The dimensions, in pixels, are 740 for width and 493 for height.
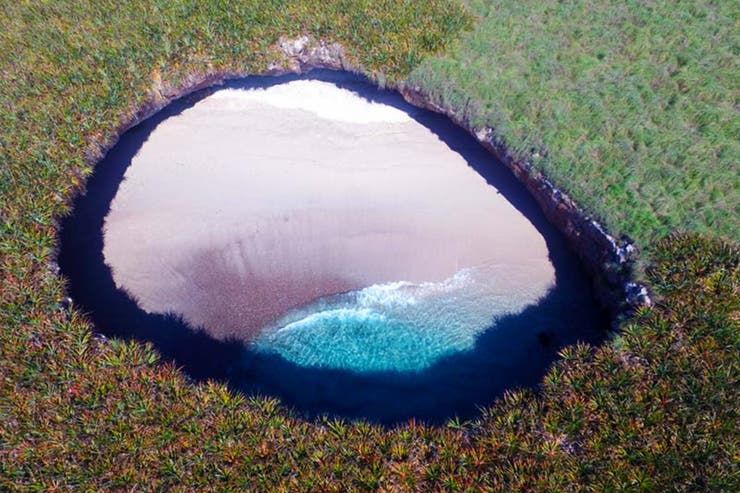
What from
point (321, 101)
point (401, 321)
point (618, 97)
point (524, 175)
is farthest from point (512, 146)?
point (321, 101)

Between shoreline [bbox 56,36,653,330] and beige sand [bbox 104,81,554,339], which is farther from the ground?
shoreline [bbox 56,36,653,330]

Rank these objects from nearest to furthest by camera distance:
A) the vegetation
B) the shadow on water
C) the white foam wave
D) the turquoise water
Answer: the vegetation
the shadow on water
the turquoise water
the white foam wave

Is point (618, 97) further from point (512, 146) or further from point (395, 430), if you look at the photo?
point (395, 430)

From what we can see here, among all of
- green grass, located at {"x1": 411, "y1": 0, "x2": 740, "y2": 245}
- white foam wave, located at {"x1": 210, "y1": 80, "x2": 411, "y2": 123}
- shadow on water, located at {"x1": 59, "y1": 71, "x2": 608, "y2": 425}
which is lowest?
shadow on water, located at {"x1": 59, "y1": 71, "x2": 608, "y2": 425}

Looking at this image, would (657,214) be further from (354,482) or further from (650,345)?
(354,482)

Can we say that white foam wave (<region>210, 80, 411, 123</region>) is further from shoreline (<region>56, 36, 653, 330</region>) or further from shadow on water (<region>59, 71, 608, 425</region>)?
shadow on water (<region>59, 71, 608, 425</region>)

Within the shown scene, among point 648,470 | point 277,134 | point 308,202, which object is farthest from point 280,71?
point 648,470

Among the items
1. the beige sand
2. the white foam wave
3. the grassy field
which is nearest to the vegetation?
the grassy field
